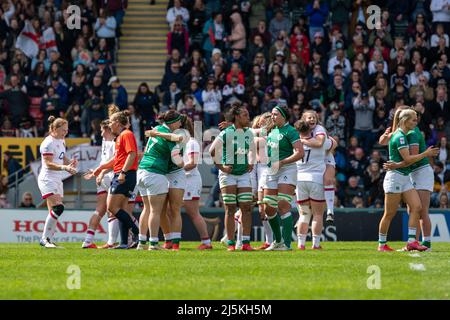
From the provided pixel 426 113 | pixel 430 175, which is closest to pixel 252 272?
pixel 430 175

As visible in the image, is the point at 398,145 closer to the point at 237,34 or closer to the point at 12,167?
the point at 12,167

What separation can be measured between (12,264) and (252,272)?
11.9ft

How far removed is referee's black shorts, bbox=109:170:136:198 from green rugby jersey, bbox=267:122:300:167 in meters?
2.48

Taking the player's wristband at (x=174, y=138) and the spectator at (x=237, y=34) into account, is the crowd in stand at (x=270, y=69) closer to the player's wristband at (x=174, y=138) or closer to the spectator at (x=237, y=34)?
the spectator at (x=237, y=34)

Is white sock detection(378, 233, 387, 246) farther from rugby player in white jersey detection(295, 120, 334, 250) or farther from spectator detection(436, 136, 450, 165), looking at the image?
spectator detection(436, 136, 450, 165)

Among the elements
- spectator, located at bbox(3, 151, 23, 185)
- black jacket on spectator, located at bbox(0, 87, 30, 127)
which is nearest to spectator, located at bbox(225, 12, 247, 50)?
black jacket on spectator, located at bbox(0, 87, 30, 127)

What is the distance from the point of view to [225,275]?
48.0ft

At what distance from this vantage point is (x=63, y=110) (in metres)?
32.0

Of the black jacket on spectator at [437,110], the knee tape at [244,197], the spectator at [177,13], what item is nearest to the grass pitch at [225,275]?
the knee tape at [244,197]

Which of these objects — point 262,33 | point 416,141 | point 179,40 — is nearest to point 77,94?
point 179,40

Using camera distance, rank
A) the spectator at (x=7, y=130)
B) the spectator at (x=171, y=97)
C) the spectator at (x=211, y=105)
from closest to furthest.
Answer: the spectator at (x=211, y=105)
the spectator at (x=7, y=130)
the spectator at (x=171, y=97)

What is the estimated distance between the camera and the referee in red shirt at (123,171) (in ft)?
66.5

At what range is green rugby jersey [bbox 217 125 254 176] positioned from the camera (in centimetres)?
1952

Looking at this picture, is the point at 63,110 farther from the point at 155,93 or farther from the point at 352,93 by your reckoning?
the point at 352,93
